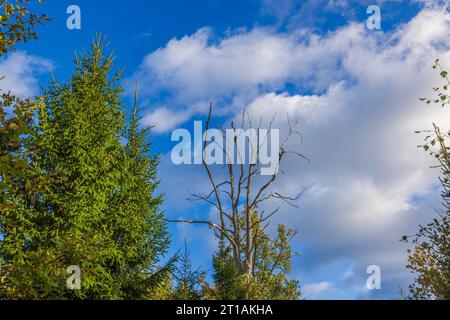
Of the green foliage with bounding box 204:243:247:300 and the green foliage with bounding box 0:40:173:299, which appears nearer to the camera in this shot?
the green foliage with bounding box 204:243:247:300

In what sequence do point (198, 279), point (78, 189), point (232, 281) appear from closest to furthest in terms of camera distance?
point (232, 281), point (198, 279), point (78, 189)

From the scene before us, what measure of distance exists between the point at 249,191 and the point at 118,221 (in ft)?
16.0

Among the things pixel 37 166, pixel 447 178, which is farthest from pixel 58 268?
pixel 447 178

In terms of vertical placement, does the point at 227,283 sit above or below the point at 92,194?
below

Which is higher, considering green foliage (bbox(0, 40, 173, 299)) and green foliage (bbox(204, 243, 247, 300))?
green foliage (bbox(0, 40, 173, 299))

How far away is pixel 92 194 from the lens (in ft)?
48.6

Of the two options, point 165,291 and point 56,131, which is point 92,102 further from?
point 165,291

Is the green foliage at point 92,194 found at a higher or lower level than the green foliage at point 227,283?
higher

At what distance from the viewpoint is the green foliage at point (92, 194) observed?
45.5ft

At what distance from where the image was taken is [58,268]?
12.5 metres

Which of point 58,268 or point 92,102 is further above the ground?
point 92,102

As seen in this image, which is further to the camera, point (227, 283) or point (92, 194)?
point (92, 194)

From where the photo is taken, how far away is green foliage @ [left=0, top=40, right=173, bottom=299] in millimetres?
13859

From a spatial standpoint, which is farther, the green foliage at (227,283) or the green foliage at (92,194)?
the green foliage at (92,194)
